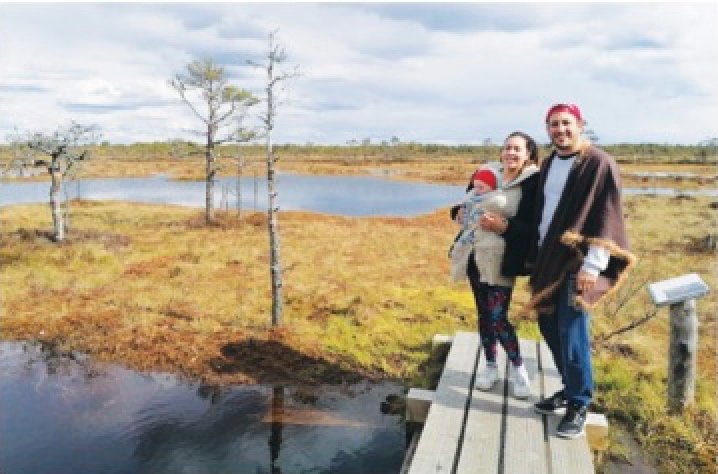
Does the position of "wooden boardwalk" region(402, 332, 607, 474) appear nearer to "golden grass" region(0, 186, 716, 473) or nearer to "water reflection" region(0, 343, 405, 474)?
"water reflection" region(0, 343, 405, 474)

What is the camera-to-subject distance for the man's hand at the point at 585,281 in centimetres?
419

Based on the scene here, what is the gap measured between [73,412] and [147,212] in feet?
76.8

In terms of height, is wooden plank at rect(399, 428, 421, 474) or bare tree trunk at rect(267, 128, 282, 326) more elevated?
bare tree trunk at rect(267, 128, 282, 326)

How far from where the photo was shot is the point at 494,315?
17.0 feet

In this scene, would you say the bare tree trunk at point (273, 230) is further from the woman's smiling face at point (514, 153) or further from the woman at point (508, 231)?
the woman's smiling face at point (514, 153)

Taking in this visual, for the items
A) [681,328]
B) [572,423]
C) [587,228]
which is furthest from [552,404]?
[681,328]

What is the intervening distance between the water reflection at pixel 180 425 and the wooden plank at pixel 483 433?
1437mm

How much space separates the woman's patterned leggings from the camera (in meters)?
5.11

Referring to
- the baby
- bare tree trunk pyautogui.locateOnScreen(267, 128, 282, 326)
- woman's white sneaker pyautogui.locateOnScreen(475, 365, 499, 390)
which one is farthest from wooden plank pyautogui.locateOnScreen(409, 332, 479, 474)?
bare tree trunk pyautogui.locateOnScreen(267, 128, 282, 326)

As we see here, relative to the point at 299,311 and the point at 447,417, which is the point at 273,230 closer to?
the point at 299,311

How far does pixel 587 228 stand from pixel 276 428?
14.3 ft

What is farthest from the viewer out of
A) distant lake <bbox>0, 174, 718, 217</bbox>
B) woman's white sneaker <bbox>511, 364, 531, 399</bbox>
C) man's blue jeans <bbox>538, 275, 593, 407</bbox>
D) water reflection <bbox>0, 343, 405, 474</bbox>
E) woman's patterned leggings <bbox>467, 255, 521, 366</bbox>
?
distant lake <bbox>0, 174, 718, 217</bbox>

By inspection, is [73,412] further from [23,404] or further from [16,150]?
[16,150]

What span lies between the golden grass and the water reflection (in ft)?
1.90
